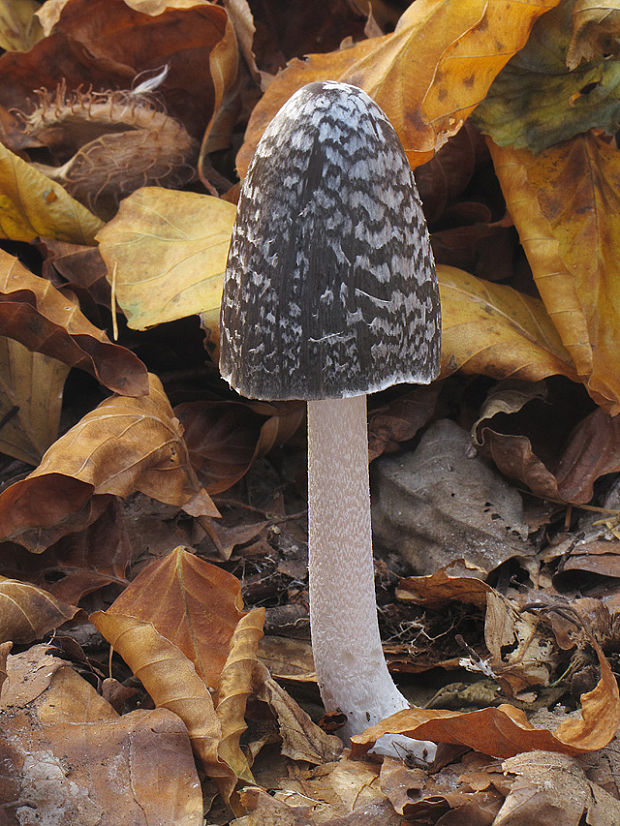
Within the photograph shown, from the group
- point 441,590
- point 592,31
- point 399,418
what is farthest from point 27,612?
point 592,31

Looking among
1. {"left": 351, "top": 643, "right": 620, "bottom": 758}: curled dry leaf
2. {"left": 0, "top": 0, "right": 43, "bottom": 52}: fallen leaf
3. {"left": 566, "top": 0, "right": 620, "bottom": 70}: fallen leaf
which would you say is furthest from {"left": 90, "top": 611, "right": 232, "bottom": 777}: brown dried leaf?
{"left": 0, "top": 0, "right": 43, "bottom": 52}: fallen leaf

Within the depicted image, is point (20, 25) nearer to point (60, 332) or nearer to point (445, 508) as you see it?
point (60, 332)

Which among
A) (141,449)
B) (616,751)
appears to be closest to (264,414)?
(141,449)

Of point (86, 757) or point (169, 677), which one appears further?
point (169, 677)

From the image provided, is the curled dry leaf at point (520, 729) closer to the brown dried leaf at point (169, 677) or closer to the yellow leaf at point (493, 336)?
the brown dried leaf at point (169, 677)

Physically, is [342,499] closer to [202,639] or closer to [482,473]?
[202,639]

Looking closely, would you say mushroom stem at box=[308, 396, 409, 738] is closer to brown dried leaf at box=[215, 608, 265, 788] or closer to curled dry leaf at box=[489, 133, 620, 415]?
brown dried leaf at box=[215, 608, 265, 788]
